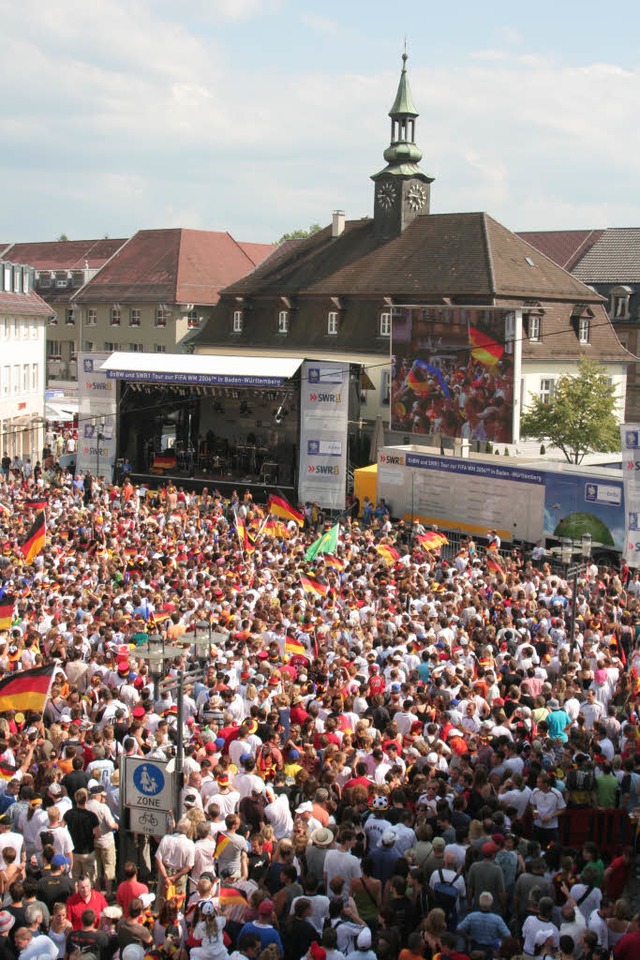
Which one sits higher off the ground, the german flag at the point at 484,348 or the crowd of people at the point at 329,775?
the german flag at the point at 484,348

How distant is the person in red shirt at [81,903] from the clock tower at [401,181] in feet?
140

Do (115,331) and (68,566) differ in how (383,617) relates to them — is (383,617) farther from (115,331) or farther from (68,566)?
(115,331)

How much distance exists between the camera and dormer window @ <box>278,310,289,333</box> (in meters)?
50.4

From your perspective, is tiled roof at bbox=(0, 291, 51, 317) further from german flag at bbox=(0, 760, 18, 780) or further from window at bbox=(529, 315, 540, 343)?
german flag at bbox=(0, 760, 18, 780)

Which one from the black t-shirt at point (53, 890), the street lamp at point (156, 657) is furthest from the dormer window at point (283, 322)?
the black t-shirt at point (53, 890)

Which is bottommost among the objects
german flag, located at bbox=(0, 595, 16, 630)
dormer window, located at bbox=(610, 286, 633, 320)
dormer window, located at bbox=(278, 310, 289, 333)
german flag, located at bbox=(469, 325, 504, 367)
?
german flag, located at bbox=(0, 595, 16, 630)

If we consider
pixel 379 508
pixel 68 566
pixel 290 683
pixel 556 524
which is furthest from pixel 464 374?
pixel 290 683

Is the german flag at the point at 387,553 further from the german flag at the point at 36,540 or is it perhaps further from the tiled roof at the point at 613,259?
the tiled roof at the point at 613,259

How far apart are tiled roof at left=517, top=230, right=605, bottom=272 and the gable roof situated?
15.0 meters

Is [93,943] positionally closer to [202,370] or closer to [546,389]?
[202,370]

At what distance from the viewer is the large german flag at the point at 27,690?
1234 centimetres

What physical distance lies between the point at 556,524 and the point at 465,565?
239 inches

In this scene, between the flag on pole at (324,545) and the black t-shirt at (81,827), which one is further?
the flag on pole at (324,545)

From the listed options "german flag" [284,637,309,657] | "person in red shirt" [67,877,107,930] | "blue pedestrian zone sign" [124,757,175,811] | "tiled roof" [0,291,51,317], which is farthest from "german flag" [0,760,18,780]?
"tiled roof" [0,291,51,317]
